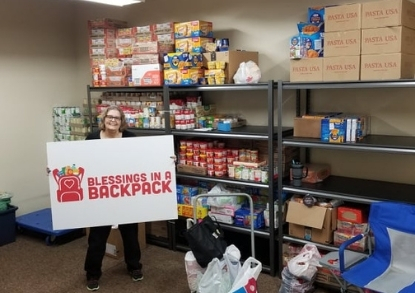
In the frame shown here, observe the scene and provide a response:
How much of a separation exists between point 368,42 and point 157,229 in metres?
2.74

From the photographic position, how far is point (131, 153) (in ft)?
11.1

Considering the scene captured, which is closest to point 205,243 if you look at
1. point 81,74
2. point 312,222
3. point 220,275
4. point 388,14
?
point 220,275

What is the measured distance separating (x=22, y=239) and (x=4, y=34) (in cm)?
231

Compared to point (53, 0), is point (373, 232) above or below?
below

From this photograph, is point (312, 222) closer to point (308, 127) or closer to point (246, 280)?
point (308, 127)

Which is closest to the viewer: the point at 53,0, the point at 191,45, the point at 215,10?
the point at 191,45

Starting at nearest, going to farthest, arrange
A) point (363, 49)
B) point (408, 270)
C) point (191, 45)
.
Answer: point (408, 270) → point (363, 49) → point (191, 45)

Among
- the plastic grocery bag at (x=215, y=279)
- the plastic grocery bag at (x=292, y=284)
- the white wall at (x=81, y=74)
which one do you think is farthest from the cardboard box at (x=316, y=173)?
the plastic grocery bag at (x=215, y=279)

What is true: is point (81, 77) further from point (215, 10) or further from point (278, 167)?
point (278, 167)

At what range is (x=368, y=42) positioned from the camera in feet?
9.71

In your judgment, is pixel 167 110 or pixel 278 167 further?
pixel 167 110

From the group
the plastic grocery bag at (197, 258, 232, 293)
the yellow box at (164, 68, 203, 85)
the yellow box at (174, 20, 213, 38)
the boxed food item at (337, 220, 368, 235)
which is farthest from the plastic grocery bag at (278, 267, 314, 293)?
the yellow box at (174, 20, 213, 38)

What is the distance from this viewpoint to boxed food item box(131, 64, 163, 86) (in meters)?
4.11

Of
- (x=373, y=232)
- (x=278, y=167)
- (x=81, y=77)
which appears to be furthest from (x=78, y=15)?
(x=373, y=232)
